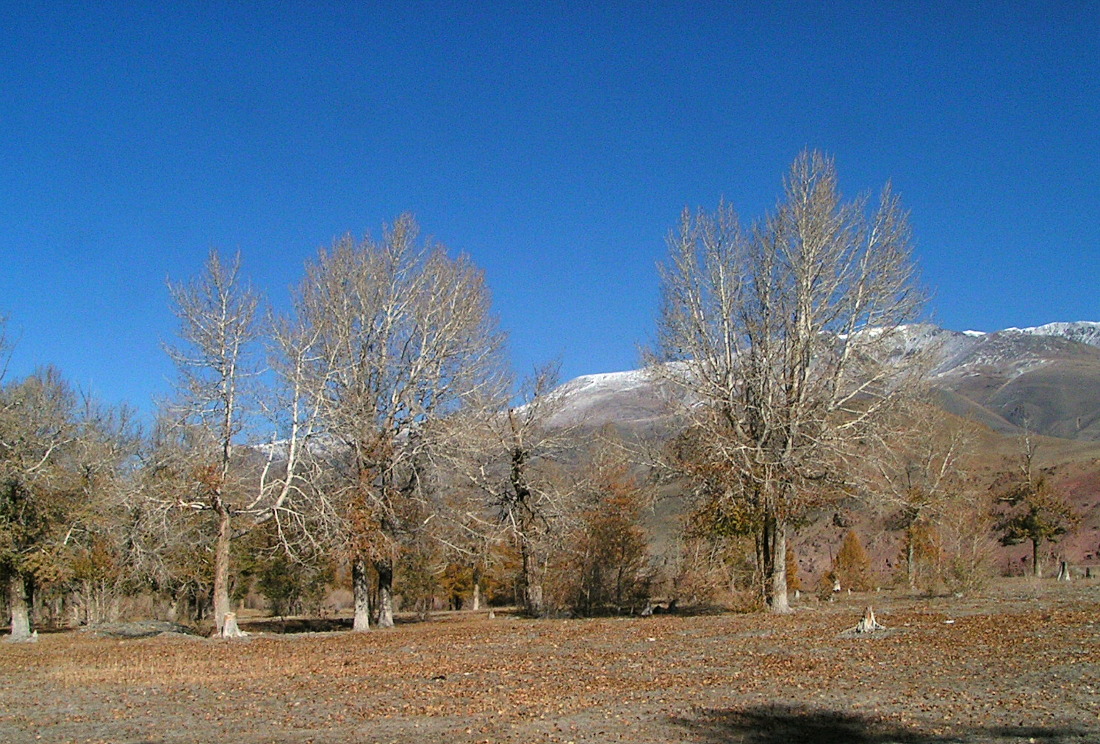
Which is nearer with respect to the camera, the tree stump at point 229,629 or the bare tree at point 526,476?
the tree stump at point 229,629

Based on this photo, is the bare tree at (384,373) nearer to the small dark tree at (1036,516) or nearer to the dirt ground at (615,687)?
the dirt ground at (615,687)

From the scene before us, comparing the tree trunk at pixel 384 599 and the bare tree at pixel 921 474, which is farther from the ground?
the bare tree at pixel 921 474

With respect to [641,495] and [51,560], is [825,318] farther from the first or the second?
[51,560]

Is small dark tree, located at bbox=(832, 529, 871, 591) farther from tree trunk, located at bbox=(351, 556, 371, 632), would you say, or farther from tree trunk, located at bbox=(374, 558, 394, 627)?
tree trunk, located at bbox=(351, 556, 371, 632)

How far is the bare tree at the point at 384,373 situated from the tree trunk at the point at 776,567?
1085 cm

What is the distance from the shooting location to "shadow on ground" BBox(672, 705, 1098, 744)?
8.52 meters

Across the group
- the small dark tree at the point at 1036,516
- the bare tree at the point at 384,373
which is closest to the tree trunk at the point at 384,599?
the bare tree at the point at 384,373

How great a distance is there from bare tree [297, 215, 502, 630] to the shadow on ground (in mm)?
17821

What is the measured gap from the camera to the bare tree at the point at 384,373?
1072 inches

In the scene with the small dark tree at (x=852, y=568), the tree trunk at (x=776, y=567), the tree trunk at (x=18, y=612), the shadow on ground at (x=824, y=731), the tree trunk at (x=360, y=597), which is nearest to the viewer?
the shadow on ground at (x=824, y=731)

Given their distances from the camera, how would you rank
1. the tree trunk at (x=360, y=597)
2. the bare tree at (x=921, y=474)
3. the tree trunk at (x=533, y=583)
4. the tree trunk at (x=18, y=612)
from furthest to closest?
1. the tree trunk at (x=533, y=583)
2. the tree trunk at (x=360, y=597)
3. the tree trunk at (x=18, y=612)
4. the bare tree at (x=921, y=474)

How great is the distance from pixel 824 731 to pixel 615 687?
3836 mm

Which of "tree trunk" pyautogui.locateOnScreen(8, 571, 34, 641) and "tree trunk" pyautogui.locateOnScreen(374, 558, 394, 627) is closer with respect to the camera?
"tree trunk" pyautogui.locateOnScreen(8, 571, 34, 641)

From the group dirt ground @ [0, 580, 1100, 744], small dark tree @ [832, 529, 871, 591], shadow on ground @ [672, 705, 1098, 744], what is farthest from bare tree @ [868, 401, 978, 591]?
shadow on ground @ [672, 705, 1098, 744]
